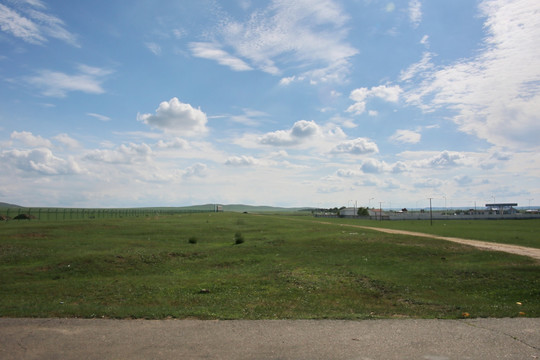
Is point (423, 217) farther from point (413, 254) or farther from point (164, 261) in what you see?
point (164, 261)

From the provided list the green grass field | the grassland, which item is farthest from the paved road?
the grassland

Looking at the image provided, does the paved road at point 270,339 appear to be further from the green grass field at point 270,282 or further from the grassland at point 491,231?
the grassland at point 491,231

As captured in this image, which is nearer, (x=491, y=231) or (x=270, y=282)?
(x=270, y=282)

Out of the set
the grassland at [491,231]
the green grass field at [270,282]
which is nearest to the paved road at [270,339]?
the green grass field at [270,282]

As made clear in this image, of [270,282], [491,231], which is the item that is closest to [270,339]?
[270,282]

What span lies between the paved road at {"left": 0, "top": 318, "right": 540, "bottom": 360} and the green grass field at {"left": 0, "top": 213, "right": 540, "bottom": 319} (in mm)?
943

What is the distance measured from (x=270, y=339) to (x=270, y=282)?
27.1 feet

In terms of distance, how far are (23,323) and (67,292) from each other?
5.73m

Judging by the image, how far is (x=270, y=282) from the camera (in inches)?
650

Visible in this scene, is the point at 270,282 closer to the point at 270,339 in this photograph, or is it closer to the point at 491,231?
the point at 270,339

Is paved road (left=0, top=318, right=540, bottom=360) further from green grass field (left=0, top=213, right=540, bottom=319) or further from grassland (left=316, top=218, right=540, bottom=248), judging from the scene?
grassland (left=316, top=218, right=540, bottom=248)

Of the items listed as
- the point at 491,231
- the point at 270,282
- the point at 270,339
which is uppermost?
the point at 491,231

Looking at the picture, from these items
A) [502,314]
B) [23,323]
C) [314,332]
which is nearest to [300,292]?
[314,332]

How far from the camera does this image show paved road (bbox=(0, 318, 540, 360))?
740 centimetres
